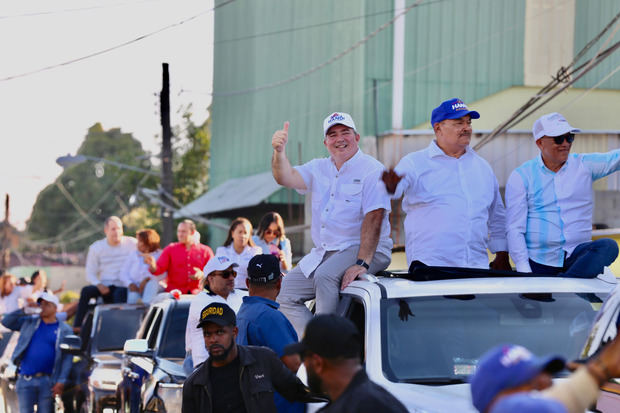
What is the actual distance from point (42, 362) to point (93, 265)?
5.16ft

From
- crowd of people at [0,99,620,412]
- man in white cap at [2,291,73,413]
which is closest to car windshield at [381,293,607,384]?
crowd of people at [0,99,620,412]

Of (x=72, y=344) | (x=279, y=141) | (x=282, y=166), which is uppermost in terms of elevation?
(x=279, y=141)

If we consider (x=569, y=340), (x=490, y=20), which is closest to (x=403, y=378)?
(x=569, y=340)

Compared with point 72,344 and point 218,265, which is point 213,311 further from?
point 72,344

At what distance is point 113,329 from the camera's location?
1316cm

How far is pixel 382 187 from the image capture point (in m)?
7.16

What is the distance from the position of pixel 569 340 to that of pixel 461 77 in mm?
20918

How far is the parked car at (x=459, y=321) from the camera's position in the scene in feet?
19.0

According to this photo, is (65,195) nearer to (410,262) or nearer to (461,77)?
(461,77)

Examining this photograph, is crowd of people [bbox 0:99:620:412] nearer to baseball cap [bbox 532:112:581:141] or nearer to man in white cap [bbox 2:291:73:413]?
baseball cap [bbox 532:112:581:141]

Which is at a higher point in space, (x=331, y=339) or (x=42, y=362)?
(x=331, y=339)

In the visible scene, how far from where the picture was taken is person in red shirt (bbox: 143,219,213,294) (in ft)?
42.3

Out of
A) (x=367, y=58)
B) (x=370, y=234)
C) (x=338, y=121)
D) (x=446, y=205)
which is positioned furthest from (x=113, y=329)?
(x=367, y=58)

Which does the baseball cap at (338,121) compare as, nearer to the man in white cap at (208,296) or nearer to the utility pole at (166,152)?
the man in white cap at (208,296)
